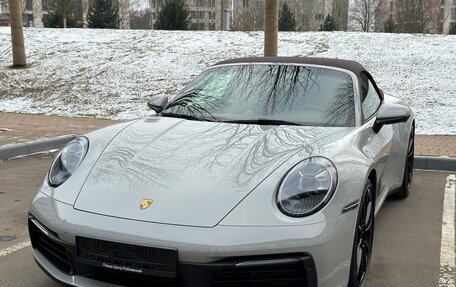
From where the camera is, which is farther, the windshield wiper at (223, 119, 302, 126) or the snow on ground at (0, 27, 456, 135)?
the snow on ground at (0, 27, 456, 135)

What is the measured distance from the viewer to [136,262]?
93.1 inches

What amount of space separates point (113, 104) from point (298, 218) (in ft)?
33.2

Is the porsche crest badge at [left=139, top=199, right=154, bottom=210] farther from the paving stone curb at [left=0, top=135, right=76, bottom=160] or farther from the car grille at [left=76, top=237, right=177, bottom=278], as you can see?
the paving stone curb at [left=0, top=135, right=76, bottom=160]

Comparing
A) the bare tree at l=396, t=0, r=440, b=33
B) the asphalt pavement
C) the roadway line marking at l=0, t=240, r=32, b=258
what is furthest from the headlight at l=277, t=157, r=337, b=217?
the bare tree at l=396, t=0, r=440, b=33

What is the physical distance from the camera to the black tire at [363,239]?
271 centimetres

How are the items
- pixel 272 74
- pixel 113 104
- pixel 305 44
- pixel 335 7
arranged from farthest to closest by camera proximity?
1. pixel 335 7
2. pixel 305 44
3. pixel 113 104
4. pixel 272 74

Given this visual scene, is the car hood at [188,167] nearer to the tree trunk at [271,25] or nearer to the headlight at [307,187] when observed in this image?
the headlight at [307,187]

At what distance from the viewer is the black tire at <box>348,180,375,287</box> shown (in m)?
2.71

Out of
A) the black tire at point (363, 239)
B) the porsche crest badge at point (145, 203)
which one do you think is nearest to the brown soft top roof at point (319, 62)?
the black tire at point (363, 239)

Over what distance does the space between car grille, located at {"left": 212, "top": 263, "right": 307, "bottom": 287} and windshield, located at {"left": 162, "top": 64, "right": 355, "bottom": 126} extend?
1285 mm

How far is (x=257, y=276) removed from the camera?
2.30 metres

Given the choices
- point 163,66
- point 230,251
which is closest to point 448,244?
point 230,251

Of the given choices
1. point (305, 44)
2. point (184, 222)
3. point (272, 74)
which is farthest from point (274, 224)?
point (305, 44)

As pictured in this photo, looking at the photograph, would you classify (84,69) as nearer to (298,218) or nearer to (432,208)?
(432,208)
